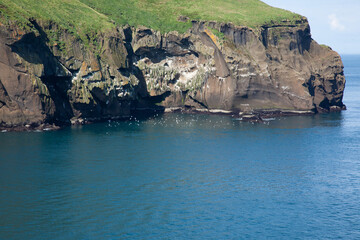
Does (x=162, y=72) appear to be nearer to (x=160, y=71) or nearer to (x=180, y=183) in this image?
(x=160, y=71)

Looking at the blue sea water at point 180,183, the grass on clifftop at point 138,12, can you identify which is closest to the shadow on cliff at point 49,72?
the grass on clifftop at point 138,12

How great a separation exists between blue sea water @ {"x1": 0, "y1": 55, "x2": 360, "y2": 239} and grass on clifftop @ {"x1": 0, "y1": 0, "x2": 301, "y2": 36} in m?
26.6

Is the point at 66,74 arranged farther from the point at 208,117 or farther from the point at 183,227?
the point at 183,227

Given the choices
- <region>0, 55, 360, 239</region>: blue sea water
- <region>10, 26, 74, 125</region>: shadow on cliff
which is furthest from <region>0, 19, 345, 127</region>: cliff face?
<region>0, 55, 360, 239</region>: blue sea water

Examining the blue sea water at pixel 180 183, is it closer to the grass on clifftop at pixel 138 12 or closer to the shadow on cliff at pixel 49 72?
the shadow on cliff at pixel 49 72

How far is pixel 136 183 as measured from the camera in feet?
235

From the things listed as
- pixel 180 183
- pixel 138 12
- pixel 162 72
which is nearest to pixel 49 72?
pixel 162 72

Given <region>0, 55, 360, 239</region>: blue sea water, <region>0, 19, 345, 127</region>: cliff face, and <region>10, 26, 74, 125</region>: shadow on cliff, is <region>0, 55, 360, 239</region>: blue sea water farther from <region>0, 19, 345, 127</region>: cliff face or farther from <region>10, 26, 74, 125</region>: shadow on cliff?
<region>0, 19, 345, 127</region>: cliff face

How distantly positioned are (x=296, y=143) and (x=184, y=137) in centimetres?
2318

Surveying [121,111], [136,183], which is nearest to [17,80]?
[121,111]

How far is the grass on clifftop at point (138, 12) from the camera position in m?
111

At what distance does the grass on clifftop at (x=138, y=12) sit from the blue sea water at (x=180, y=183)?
1046 inches

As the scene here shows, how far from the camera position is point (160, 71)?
134 metres

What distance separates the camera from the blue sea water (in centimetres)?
5678
